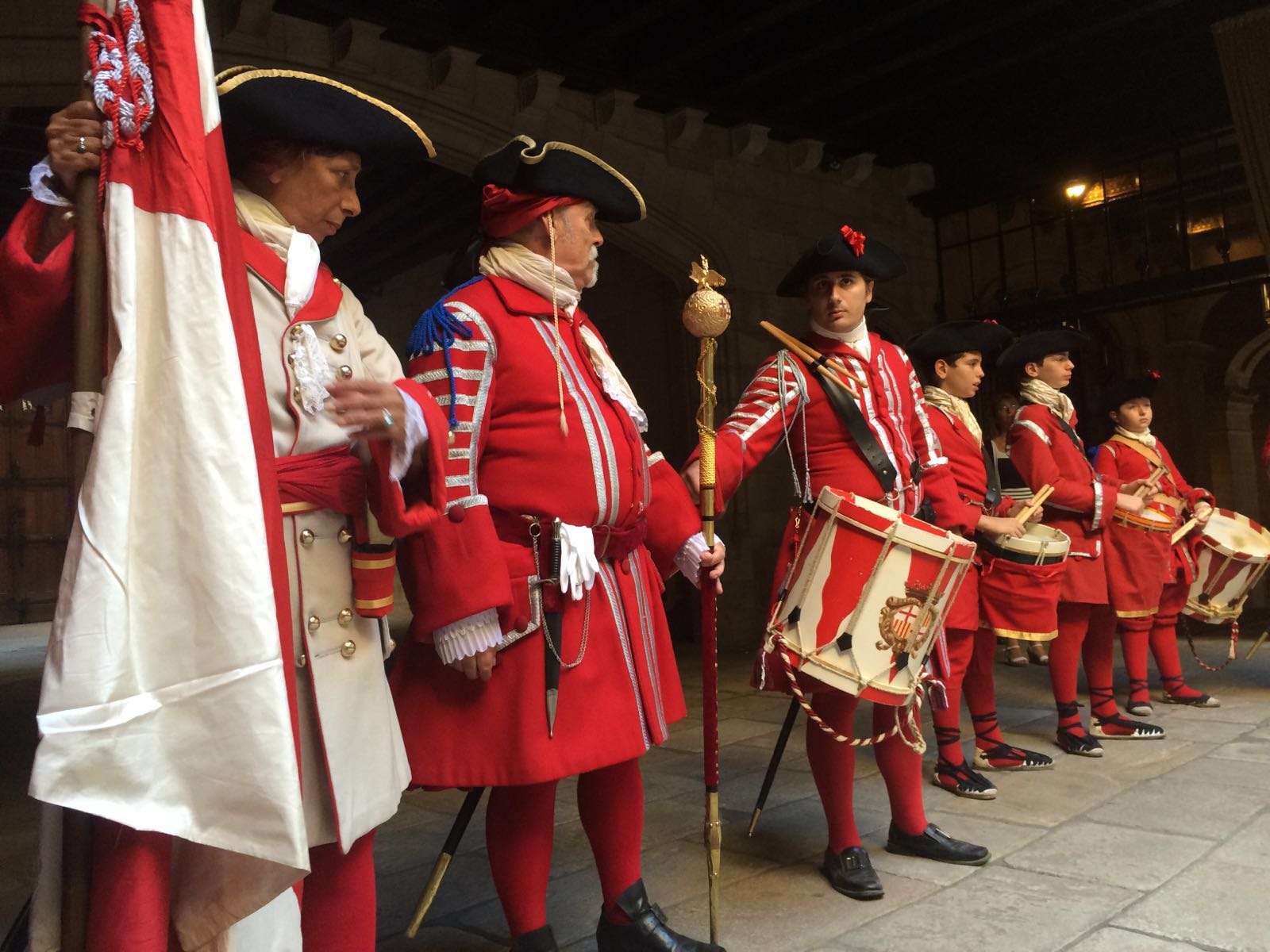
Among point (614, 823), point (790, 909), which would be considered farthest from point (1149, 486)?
point (614, 823)

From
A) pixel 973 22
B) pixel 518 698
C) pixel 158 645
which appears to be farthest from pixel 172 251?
pixel 973 22

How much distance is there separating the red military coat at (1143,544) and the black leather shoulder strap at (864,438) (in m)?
2.83

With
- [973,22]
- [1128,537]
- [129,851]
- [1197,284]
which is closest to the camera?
[129,851]

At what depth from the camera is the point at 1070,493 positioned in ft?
16.0

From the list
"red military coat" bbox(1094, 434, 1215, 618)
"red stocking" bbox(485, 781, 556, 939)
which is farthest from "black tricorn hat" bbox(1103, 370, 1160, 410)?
"red stocking" bbox(485, 781, 556, 939)

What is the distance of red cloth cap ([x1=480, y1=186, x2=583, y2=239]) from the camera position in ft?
8.09

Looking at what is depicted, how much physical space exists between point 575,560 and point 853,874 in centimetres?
A: 149

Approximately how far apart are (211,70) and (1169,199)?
1037 centimetres

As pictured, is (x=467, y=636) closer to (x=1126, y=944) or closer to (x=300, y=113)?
(x=300, y=113)

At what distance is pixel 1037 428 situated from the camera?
4934 mm

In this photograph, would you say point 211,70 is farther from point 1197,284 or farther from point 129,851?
point 1197,284

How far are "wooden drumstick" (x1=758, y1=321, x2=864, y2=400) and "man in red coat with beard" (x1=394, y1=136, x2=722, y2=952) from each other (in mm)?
897

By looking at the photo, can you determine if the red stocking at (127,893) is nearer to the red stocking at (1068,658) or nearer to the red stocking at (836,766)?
the red stocking at (836,766)

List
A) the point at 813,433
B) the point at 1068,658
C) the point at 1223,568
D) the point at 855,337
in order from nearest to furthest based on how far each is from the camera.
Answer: the point at 813,433 < the point at 855,337 < the point at 1068,658 < the point at 1223,568
